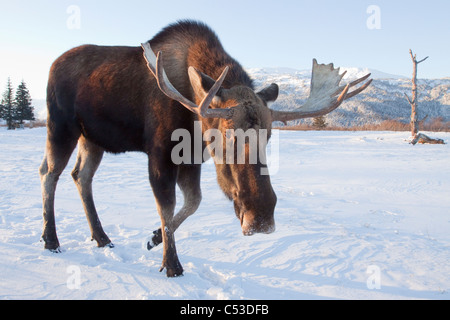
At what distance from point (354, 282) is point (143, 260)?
2.34 meters

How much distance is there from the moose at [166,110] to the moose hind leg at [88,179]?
0.05 ft

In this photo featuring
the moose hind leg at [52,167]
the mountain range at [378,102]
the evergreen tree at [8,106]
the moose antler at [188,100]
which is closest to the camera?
the moose antler at [188,100]

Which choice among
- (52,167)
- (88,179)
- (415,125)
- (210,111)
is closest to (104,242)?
(88,179)

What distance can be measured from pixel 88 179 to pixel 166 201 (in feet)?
5.87

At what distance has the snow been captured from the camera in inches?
118

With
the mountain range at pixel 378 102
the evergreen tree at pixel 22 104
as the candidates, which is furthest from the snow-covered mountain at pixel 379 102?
the evergreen tree at pixel 22 104

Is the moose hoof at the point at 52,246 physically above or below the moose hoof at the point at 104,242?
above

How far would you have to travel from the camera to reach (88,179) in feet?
15.0

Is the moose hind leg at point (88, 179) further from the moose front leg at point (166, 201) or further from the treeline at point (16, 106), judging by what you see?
the treeline at point (16, 106)

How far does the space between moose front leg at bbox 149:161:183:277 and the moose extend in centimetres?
1

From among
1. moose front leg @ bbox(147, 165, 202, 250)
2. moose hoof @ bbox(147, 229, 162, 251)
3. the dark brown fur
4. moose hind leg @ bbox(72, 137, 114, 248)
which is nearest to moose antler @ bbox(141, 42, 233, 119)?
the dark brown fur

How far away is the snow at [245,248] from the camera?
299 centimetres

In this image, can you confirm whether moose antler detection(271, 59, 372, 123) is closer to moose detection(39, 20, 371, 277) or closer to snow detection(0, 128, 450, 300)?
moose detection(39, 20, 371, 277)
